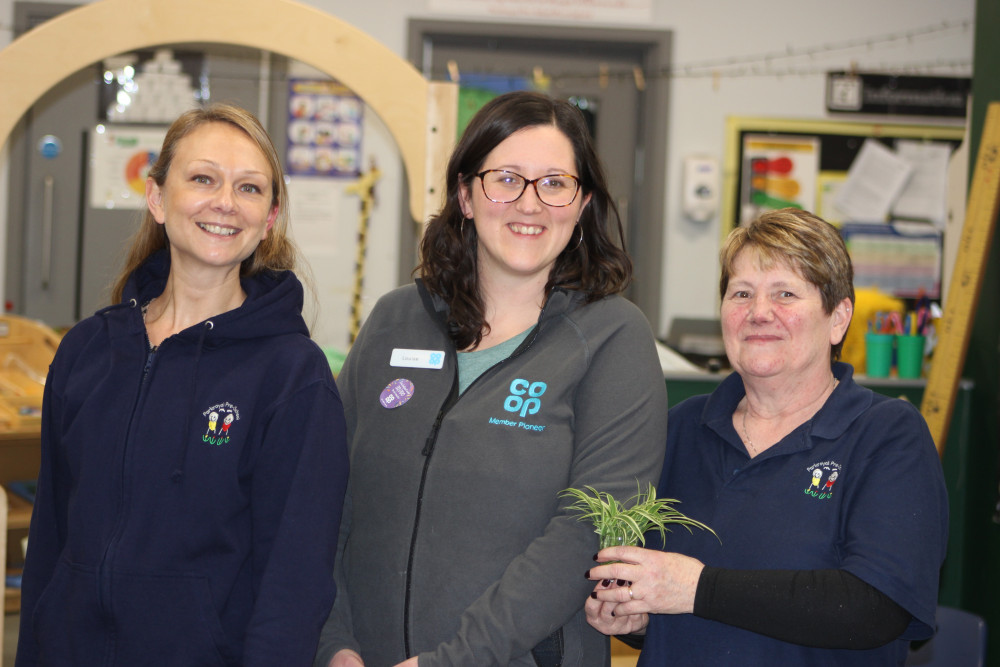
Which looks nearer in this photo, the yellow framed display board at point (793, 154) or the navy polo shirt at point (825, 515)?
the navy polo shirt at point (825, 515)

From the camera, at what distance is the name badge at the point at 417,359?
1.67 meters

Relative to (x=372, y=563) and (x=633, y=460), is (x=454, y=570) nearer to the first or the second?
(x=372, y=563)


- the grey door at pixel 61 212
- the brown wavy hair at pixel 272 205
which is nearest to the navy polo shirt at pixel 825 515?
the brown wavy hair at pixel 272 205

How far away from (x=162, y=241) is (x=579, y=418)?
84cm

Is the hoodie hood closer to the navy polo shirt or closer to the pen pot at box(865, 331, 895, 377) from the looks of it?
the navy polo shirt

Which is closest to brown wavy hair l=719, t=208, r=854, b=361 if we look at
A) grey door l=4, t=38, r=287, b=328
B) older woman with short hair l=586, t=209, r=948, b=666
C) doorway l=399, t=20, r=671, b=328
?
older woman with short hair l=586, t=209, r=948, b=666

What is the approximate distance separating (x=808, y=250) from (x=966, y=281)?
4.95 feet

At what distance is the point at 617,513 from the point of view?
1471mm

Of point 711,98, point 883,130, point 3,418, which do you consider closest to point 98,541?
point 3,418

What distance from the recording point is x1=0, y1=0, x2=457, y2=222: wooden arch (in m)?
2.50

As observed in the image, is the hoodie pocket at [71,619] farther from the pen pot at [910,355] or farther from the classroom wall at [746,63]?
the classroom wall at [746,63]

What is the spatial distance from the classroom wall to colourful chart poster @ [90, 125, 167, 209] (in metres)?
1.17

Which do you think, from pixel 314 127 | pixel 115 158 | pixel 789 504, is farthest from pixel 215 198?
pixel 115 158

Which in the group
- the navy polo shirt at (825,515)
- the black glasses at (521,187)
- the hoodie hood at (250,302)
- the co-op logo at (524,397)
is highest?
the black glasses at (521,187)
